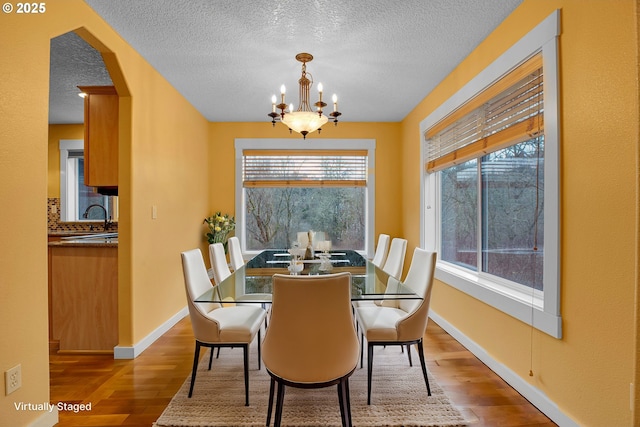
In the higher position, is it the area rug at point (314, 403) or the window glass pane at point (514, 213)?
the window glass pane at point (514, 213)

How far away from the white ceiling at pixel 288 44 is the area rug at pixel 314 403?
8.48 ft

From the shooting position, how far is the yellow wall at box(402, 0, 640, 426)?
1.52 metres

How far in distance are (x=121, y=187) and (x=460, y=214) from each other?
3.24 metres

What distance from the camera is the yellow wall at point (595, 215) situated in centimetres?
152

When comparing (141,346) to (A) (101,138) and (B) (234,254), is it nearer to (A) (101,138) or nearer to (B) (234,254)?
(B) (234,254)

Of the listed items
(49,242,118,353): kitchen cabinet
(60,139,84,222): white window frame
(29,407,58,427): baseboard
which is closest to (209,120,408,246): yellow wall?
(60,139,84,222): white window frame

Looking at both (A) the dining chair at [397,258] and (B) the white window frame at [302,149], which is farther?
(B) the white window frame at [302,149]

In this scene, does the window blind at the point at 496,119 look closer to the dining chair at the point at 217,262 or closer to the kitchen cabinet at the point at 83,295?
the dining chair at the point at 217,262

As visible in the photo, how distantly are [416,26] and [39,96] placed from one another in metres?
2.49

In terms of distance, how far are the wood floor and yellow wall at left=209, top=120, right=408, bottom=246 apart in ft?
7.73

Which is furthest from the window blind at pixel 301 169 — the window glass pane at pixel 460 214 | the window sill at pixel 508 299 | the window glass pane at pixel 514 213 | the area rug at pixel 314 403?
the area rug at pixel 314 403

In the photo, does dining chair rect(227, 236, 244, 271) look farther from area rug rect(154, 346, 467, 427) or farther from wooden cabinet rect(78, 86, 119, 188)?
wooden cabinet rect(78, 86, 119, 188)

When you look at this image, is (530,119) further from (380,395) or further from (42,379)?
(42,379)

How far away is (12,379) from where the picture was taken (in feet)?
5.46
